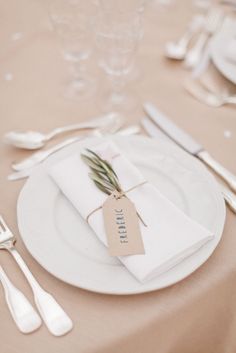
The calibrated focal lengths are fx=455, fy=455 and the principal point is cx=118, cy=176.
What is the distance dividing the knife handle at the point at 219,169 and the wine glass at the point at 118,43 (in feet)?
0.74

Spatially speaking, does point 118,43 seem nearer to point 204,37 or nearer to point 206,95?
point 206,95

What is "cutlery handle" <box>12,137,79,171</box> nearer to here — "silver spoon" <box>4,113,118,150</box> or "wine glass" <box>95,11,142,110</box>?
"silver spoon" <box>4,113,118,150</box>

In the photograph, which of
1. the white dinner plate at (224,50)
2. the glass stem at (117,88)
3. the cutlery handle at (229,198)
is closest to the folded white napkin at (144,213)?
the cutlery handle at (229,198)

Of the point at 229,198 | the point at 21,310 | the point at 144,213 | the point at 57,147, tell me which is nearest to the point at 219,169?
the point at 229,198

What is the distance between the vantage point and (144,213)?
71 cm

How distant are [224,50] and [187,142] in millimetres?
330

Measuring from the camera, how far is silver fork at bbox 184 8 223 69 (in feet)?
3.70

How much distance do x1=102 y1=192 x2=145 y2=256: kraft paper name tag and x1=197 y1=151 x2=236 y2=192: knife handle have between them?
8.1 inches

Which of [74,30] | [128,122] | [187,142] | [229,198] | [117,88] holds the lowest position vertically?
[229,198]

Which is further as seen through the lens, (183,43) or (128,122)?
(183,43)

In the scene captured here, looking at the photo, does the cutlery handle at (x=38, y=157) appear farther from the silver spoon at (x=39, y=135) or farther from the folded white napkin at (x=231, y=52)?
the folded white napkin at (x=231, y=52)

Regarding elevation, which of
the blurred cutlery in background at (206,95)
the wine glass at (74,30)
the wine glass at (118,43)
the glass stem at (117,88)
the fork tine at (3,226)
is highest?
the wine glass at (74,30)

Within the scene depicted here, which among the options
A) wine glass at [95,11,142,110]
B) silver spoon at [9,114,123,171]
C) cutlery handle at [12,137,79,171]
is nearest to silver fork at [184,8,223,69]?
wine glass at [95,11,142,110]

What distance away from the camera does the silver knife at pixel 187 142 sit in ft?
2.70
